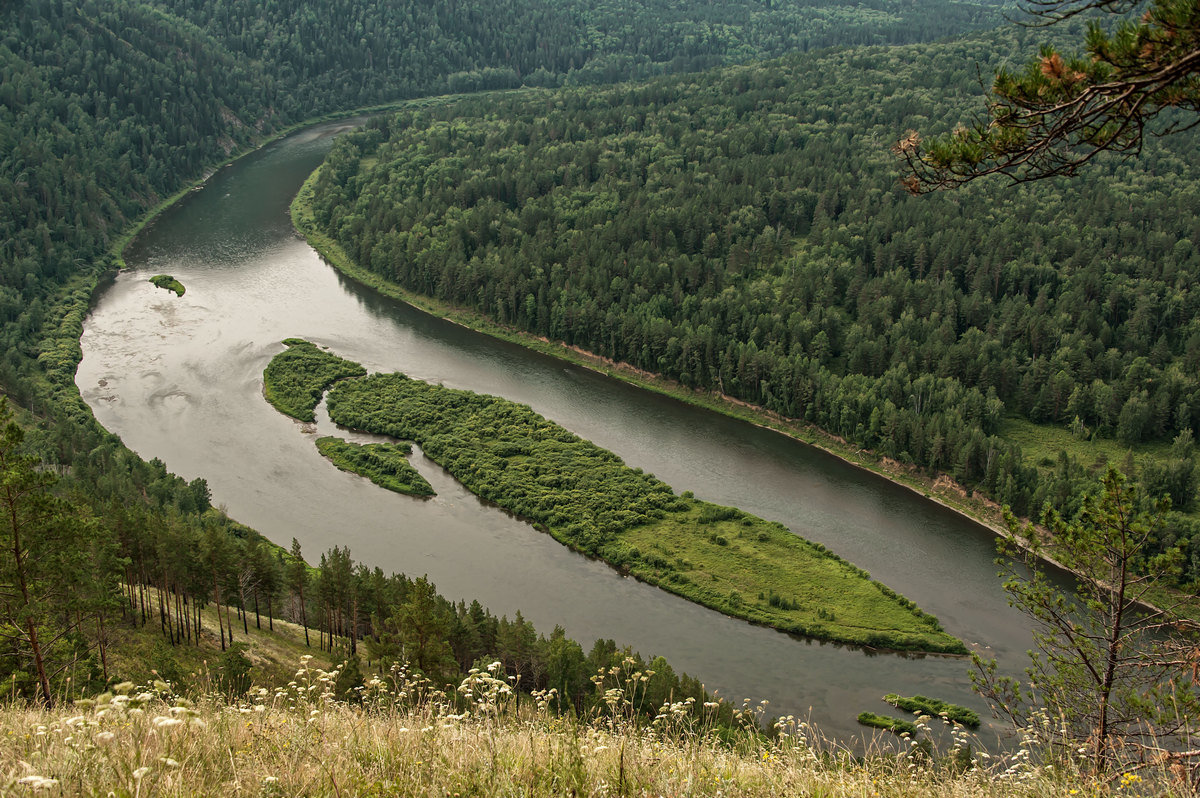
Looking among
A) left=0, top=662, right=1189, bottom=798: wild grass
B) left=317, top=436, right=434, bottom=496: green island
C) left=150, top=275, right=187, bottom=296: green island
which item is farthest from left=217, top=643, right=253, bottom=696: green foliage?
left=150, top=275, right=187, bottom=296: green island

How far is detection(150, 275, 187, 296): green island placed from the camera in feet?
293

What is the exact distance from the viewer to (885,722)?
1548 inches

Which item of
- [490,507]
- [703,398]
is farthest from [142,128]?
[490,507]

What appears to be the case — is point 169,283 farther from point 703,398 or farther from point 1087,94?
point 1087,94

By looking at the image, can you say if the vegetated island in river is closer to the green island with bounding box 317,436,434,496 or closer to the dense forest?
the green island with bounding box 317,436,434,496

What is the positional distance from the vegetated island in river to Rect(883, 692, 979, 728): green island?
13.1 feet

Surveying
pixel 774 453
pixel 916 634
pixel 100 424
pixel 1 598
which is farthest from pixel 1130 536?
pixel 100 424

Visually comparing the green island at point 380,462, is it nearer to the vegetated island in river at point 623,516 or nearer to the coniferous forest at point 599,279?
the coniferous forest at point 599,279

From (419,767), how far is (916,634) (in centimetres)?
4030

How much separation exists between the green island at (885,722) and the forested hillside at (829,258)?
65.8 feet

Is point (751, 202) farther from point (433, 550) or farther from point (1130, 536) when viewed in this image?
point (1130, 536)

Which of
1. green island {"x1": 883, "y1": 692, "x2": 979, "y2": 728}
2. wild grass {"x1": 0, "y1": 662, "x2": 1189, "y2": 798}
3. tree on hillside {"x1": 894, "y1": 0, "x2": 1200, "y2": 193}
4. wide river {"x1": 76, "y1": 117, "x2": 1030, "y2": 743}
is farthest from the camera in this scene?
wide river {"x1": 76, "y1": 117, "x2": 1030, "y2": 743}

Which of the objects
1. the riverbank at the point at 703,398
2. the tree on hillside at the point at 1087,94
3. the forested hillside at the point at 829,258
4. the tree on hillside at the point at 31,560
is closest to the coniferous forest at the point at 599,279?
the tree on hillside at the point at 31,560

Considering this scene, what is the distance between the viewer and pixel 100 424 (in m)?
65.2
